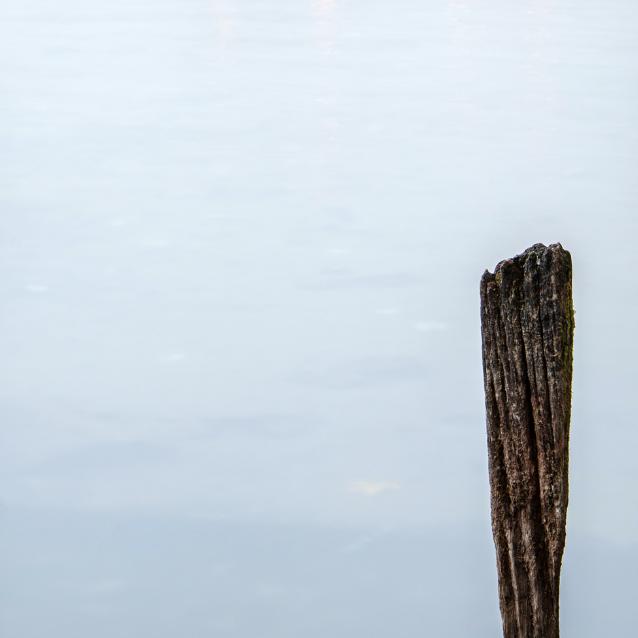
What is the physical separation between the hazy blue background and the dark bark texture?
219cm

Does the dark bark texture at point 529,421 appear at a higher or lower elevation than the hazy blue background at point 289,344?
lower

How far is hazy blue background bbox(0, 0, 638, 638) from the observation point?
167 inches

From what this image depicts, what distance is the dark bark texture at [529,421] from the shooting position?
174cm

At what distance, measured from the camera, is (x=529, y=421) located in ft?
5.85

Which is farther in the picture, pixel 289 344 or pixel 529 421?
pixel 289 344

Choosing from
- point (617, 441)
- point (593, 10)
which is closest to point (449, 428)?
point (617, 441)

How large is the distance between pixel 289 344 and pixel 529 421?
13.8 ft

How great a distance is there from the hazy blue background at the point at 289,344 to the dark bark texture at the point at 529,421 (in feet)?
7.17

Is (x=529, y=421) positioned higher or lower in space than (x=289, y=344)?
lower

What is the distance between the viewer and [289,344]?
19.6 ft

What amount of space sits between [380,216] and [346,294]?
4.62ft

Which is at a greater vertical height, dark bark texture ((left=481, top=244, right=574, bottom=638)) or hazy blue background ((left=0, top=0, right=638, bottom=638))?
hazy blue background ((left=0, top=0, right=638, bottom=638))

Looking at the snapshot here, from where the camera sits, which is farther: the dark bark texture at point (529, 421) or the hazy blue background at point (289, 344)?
the hazy blue background at point (289, 344)

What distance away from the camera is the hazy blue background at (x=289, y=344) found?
13.9 ft
